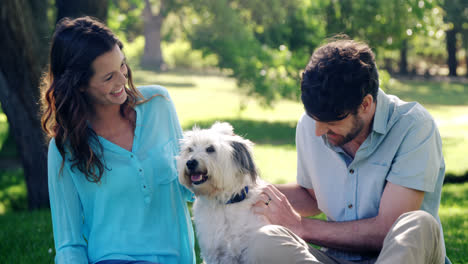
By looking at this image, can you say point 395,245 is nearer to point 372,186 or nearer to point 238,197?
point 372,186

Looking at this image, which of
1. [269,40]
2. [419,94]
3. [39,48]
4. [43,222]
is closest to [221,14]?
[269,40]

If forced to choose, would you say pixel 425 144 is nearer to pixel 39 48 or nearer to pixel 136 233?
pixel 136 233

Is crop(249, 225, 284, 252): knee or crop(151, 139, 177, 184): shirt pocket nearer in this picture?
crop(249, 225, 284, 252): knee

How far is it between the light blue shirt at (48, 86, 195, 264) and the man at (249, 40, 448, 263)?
61 cm

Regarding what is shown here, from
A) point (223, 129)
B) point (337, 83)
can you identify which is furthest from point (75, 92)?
point (337, 83)

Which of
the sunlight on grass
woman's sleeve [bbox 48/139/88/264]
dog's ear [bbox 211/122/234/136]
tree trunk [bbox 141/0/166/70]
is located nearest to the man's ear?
dog's ear [bbox 211/122/234/136]

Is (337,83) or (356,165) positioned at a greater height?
(337,83)

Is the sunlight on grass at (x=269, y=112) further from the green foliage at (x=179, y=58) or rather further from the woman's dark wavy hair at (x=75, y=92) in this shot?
the green foliage at (x=179, y=58)

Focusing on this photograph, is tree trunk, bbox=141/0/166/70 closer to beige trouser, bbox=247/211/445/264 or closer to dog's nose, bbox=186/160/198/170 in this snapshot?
dog's nose, bbox=186/160/198/170

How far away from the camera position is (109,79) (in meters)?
3.03

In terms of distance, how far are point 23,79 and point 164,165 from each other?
3.93 m

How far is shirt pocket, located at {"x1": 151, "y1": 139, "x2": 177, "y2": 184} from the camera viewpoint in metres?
3.15

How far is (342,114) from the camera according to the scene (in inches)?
106

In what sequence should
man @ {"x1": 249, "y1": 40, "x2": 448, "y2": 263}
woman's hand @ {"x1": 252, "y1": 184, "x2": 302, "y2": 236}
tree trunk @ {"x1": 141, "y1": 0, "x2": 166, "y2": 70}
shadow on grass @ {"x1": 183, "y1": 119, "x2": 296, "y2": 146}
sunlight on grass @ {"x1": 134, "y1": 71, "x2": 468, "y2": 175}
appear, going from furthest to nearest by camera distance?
1. tree trunk @ {"x1": 141, "y1": 0, "x2": 166, "y2": 70}
2. shadow on grass @ {"x1": 183, "y1": 119, "x2": 296, "y2": 146}
3. sunlight on grass @ {"x1": 134, "y1": 71, "x2": 468, "y2": 175}
4. woman's hand @ {"x1": 252, "y1": 184, "x2": 302, "y2": 236}
5. man @ {"x1": 249, "y1": 40, "x2": 448, "y2": 263}
